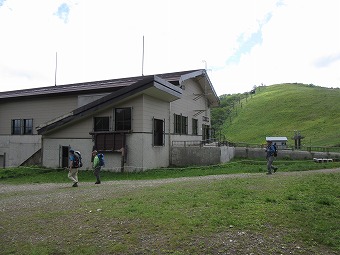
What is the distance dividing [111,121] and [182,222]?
1471 centimetres

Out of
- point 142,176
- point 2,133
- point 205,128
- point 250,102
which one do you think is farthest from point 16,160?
point 250,102

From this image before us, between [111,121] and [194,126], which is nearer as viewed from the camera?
[111,121]

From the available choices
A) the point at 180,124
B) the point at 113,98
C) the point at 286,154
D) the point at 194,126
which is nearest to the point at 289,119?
the point at 286,154

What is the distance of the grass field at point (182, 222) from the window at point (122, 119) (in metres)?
9.56

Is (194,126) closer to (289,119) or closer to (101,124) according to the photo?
(101,124)

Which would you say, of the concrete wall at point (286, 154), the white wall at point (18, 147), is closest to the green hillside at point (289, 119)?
the concrete wall at point (286, 154)

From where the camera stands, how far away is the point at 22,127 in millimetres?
26750

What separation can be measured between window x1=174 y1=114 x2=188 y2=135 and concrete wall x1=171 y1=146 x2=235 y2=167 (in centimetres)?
220

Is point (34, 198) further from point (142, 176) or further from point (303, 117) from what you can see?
point (303, 117)

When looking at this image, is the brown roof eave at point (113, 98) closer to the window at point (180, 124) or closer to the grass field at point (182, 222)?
the window at point (180, 124)

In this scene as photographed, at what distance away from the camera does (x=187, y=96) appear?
85.5 feet

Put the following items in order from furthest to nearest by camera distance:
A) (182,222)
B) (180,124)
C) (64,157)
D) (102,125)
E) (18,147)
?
(18,147) → (180,124) → (64,157) → (102,125) → (182,222)

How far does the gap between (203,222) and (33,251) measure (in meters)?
3.49

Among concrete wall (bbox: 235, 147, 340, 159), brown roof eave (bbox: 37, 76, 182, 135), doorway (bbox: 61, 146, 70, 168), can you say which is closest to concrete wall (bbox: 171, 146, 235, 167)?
brown roof eave (bbox: 37, 76, 182, 135)
